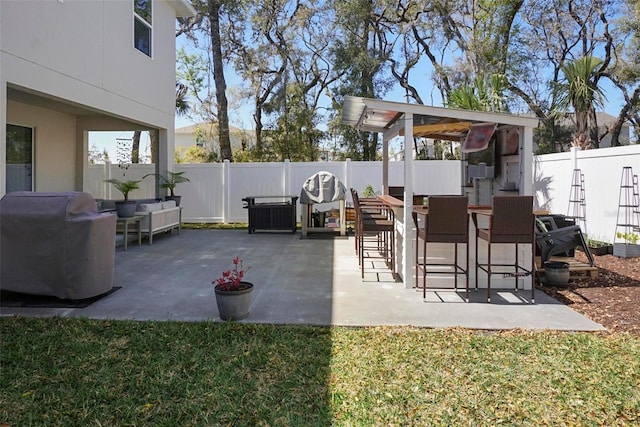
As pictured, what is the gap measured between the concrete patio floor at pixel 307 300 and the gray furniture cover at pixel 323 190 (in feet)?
7.76

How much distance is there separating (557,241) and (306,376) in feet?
15.4

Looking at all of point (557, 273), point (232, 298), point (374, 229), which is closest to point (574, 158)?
point (557, 273)

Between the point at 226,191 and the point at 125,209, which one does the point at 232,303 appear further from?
the point at 226,191

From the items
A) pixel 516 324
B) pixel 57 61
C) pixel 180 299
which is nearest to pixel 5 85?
pixel 57 61

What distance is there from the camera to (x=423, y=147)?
757 inches

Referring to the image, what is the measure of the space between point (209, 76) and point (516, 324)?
1885 cm

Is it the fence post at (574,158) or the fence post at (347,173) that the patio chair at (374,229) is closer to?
the fence post at (347,173)

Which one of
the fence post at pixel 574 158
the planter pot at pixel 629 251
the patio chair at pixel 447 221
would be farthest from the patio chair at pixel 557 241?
the fence post at pixel 574 158

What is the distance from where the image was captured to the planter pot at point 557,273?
17.8ft

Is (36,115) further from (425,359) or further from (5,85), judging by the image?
(425,359)

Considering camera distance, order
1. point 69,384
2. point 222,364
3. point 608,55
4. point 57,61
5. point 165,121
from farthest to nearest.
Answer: point 608,55 → point 165,121 → point 57,61 → point 222,364 → point 69,384

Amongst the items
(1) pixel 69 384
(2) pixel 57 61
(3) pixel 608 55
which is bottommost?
(1) pixel 69 384

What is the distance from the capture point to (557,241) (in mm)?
6059

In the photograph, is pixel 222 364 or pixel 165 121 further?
pixel 165 121
